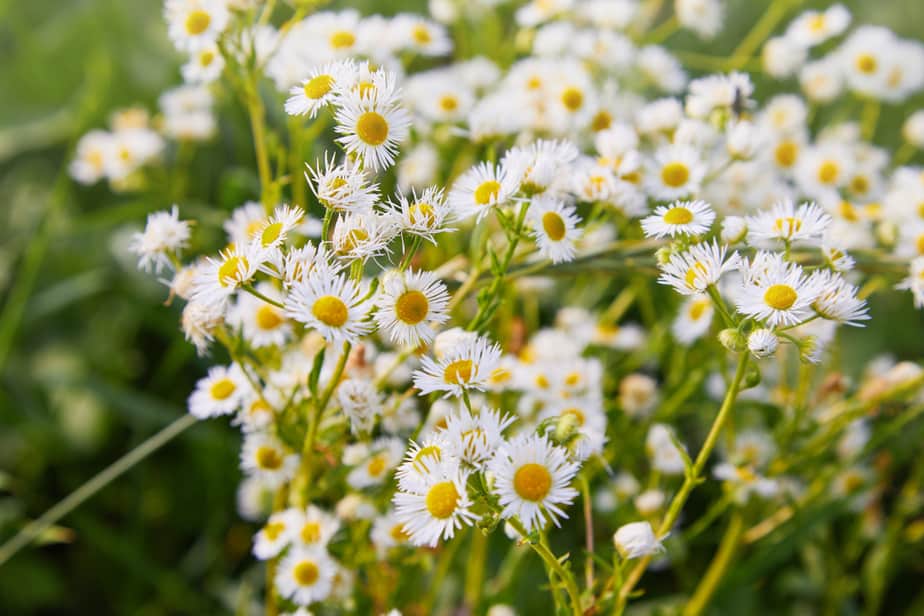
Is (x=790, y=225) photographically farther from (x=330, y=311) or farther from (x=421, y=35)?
(x=421, y=35)

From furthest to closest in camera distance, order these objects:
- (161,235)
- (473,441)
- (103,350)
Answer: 1. (103,350)
2. (161,235)
3. (473,441)

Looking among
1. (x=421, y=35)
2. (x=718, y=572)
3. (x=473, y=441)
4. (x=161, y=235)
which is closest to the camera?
(x=473, y=441)

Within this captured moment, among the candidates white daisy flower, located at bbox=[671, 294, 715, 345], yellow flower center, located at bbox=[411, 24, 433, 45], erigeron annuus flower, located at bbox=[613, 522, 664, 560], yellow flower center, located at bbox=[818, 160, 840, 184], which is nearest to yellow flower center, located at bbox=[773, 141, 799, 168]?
yellow flower center, located at bbox=[818, 160, 840, 184]

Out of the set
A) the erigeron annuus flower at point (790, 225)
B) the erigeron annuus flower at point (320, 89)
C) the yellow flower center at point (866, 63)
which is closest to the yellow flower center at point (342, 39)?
the erigeron annuus flower at point (320, 89)

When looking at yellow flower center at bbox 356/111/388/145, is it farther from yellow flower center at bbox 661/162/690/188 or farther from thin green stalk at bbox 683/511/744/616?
thin green stalk at bbox 683/511/744/616

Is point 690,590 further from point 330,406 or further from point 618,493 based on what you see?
point 330,406

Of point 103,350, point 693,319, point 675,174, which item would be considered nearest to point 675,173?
point 675,174
